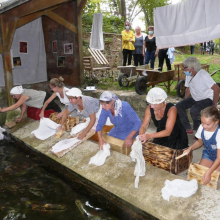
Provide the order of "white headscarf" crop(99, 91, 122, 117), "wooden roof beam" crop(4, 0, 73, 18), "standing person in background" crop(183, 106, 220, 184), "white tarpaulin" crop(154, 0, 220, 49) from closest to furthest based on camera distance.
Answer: "standing person in background" crop(183, 106, 220, 184), "white headscarf" crop(99, 91, 122, 117), "white tarpaulin" crop(154, 0, 220, 49), "wooden roof beam" crop(4, 0, 73, 18)

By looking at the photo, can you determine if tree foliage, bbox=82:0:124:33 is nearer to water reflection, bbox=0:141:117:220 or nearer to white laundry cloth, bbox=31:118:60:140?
white laundry cloth, bbox=31:118:60:140

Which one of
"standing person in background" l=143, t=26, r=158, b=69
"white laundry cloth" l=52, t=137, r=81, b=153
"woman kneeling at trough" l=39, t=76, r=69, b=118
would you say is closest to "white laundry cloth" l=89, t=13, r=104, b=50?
"standing person in background" l=143, t=26, r=158, b=69

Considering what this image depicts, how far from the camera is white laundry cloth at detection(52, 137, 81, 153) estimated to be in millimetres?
4606

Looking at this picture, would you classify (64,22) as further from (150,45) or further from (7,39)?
(150,45)

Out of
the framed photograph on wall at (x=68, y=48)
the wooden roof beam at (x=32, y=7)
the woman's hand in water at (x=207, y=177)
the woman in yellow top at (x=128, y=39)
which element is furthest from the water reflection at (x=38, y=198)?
the woman in yellow top at (x=128, y=39)

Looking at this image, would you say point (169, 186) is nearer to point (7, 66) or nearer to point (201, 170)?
point (201, 170)

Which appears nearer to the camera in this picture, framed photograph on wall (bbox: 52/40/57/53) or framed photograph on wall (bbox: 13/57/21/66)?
framed photograph on wall (bbox: 13/57/21/66)

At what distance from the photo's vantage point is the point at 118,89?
8227 millimetres

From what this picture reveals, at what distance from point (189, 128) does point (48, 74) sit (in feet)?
22.9

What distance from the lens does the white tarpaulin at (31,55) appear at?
9398mm

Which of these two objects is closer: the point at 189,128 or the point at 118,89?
the point at 189,128

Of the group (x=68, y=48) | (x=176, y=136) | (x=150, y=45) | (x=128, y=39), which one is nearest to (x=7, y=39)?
(x=68, y=48)

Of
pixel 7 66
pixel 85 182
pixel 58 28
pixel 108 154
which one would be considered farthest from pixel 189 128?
pixel 58 28

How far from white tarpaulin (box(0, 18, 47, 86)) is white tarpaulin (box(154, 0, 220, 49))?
5465mm
